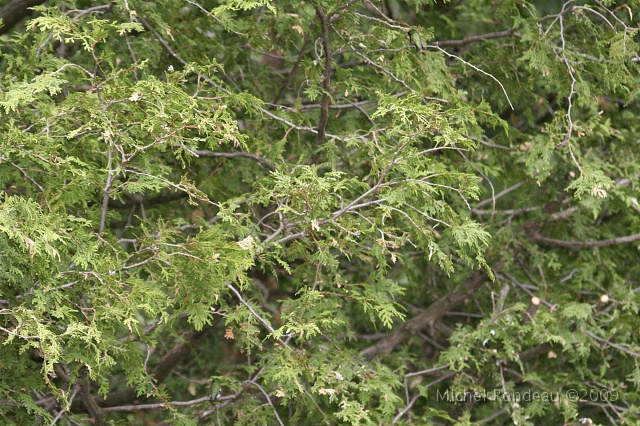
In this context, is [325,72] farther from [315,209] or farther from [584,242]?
[584,242]

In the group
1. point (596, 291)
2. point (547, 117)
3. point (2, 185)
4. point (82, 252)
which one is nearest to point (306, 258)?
point (82, 252)

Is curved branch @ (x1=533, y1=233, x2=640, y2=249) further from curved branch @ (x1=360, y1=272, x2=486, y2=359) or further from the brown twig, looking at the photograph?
the brown twig

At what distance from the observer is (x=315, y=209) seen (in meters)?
3.73

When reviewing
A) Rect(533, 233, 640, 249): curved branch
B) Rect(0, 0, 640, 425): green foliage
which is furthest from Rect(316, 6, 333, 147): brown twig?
Rect(533, 233, 640, 249): curved branch

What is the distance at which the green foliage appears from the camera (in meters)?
3.42

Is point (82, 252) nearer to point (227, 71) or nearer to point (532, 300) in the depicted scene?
point (227, 71)

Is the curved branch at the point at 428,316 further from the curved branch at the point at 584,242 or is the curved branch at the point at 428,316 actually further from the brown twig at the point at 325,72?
the brown twig at the point at 325,72

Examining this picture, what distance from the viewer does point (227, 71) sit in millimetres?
5148

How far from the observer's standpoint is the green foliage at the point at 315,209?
11.2 feet

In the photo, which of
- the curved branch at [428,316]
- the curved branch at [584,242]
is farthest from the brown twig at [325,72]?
the curved branch at [584,242]

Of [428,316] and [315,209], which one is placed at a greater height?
[315,209]

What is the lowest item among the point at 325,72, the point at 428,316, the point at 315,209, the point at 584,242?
the point at 428,316

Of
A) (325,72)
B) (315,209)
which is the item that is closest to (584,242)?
(325,72)

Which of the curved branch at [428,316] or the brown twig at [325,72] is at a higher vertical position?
the brown twig at [325,72]
